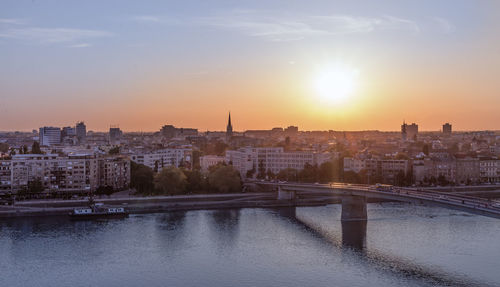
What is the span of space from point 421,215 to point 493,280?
9.71 metres

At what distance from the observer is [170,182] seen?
28234 mm

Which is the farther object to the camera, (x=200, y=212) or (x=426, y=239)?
(x=200, y=212)

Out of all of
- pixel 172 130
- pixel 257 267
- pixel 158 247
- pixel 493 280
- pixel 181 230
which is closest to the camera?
pixel 493 280

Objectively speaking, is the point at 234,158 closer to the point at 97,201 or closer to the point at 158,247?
the point at 97,201

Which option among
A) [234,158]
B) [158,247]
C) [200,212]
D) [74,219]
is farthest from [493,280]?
[234,158]

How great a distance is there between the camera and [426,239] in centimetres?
1867

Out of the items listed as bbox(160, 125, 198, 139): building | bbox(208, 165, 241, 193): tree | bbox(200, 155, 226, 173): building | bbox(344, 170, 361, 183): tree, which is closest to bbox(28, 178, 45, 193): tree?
bbox(208, 165, 241, 193): tree

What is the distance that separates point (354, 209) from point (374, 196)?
0.91 m

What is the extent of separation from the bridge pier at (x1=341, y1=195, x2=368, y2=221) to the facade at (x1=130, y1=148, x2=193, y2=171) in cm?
1716

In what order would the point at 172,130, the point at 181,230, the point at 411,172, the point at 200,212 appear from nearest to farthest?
the point at 181,230
the point at 200,212
the point at 411,172
the point at 172,130

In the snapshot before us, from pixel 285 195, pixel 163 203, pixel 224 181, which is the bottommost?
pixel 163 203

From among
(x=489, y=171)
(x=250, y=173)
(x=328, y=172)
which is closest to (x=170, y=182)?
(x=328, y=172)

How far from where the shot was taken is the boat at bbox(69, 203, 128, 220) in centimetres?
2339

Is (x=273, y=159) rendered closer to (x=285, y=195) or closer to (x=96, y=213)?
(x=285, y=195)
